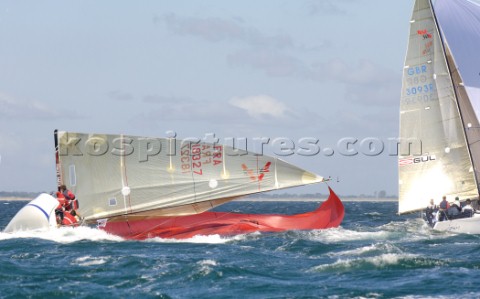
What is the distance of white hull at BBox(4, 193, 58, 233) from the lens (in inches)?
1195

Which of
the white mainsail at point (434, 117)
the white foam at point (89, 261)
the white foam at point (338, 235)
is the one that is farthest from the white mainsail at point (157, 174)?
the white mainsail at point (434, 117)

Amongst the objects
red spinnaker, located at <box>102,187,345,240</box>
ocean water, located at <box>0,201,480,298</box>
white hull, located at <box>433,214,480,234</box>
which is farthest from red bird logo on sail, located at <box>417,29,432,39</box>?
ocean water, located at <box>0,201,480,298</box>

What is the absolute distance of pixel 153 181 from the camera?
103 feet

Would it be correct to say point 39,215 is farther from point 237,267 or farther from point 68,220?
point 237,267

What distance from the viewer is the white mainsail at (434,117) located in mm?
36312

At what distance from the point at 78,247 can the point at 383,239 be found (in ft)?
34.5

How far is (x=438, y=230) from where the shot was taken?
3416cm

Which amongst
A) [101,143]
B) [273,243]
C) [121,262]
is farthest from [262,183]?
[121,262]

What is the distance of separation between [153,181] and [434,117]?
41.6 ft

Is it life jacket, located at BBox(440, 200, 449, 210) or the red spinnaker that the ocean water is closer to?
the red spinnaker

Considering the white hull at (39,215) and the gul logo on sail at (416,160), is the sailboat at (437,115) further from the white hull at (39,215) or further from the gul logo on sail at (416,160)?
the white hull at (39,215)

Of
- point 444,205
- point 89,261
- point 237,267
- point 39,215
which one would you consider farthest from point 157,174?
point 444,205

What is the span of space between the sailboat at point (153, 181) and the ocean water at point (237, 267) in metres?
1.15

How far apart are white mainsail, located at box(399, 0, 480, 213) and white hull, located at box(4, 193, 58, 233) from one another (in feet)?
50.0
